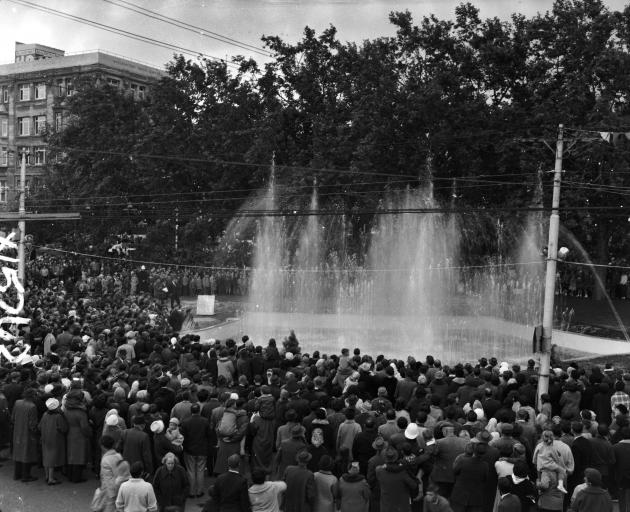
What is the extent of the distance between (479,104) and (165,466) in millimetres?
30669

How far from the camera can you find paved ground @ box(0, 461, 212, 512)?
42.4 ft

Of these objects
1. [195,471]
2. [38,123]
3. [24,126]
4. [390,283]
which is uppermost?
[38,123]

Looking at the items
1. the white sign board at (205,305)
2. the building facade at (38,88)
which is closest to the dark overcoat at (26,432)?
the white sign board at (205,305)

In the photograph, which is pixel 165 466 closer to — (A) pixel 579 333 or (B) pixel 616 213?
(A) pixel 579 333

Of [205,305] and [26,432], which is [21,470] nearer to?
[26,432]

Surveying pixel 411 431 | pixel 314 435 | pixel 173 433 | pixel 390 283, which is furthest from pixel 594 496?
pixel 390 283

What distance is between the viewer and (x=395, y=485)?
10531 millimetres

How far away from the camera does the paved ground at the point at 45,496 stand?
12.9 metres

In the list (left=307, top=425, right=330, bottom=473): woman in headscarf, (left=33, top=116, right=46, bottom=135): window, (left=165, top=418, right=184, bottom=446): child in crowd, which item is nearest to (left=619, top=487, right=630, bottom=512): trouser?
(left=307, top=425, right=330, bottom=473): woman in headscarf

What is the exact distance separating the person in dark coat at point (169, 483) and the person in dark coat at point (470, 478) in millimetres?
3593

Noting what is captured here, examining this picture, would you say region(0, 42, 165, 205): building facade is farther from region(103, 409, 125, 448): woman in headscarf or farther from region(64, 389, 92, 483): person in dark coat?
region(103, 409, 125, 448): woman in headscarf

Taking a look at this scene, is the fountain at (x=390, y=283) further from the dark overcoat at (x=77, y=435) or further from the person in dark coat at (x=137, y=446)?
the person in dark coat at (x=137, y=446)

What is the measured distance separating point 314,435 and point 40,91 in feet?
242

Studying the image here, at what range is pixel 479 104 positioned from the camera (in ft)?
126
